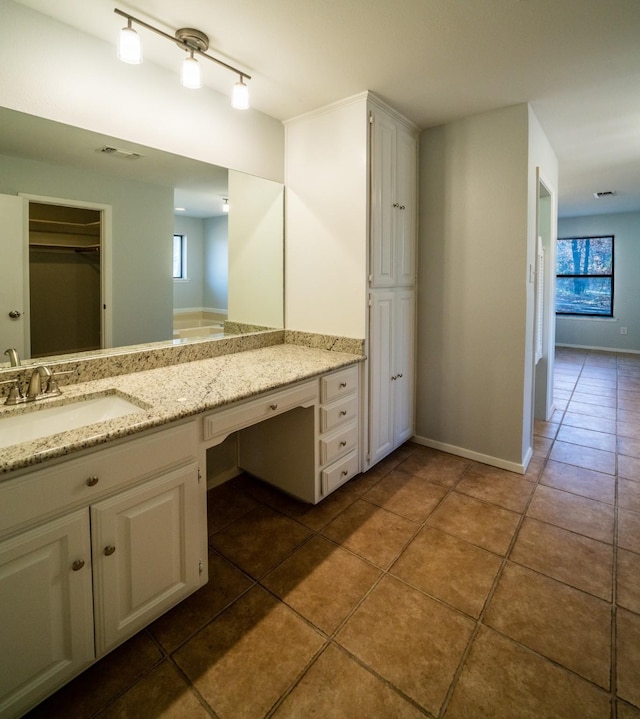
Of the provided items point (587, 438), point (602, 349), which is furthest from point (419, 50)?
point (602, 349)

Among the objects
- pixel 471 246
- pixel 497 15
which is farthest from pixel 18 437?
pixel 471 246

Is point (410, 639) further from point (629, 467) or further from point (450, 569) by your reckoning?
point (629, 467)

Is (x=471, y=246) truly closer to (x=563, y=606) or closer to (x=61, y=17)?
(x=563, y=606)

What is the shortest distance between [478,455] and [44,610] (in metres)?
2.52

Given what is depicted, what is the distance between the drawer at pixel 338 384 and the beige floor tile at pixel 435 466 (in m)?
0.78

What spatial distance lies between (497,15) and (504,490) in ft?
7.72

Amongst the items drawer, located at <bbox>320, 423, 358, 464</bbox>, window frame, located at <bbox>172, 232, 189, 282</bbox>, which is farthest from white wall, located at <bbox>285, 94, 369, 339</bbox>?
window frame, located at <bbox>172, 232, 189, 282</bbox>

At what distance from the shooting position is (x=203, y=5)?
154 cm

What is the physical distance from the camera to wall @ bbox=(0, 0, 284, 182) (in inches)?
59.1

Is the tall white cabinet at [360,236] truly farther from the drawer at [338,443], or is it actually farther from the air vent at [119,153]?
the air vent at [119,153]

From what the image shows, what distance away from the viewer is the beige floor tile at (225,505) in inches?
85.0

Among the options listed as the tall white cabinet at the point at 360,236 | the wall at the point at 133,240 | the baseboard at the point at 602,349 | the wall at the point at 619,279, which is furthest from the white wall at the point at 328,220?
the baseboard at the point at 602,349

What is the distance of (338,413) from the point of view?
2.26 meters

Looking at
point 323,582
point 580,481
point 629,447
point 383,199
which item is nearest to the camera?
point 323,582
